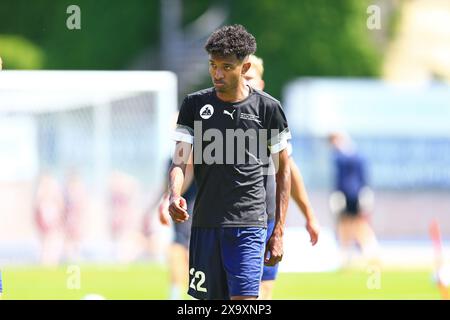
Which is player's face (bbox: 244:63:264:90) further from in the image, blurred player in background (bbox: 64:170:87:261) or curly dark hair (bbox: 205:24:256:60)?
blurred player in background (bbox: 64:170:87:261)

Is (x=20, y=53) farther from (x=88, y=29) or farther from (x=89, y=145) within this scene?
(x=89, y=145)

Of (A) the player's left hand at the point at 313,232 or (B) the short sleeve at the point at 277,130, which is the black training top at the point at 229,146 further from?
(A) the player's left hand at the point at 313,232

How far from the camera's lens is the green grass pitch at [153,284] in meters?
15.5

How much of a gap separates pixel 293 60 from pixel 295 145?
45.0 ft

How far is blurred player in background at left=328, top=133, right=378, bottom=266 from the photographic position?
2147cm

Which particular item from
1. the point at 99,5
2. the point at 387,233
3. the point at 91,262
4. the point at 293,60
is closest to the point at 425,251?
the point at 387,233

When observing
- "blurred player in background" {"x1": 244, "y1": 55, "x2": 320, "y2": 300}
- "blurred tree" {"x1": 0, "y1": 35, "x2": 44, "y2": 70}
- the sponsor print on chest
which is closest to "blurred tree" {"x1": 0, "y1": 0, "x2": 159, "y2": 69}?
"blurred tree" {"x1": 0, "y1": 35, "x2": 44, "y2": 70}

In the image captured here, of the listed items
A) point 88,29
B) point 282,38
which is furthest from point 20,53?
point 282,38

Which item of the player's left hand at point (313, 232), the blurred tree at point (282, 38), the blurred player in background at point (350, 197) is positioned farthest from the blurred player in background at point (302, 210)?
the blurred tree at point (282, 38)

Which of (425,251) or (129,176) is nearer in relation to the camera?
(129,176)

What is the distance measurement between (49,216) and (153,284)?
20.4 ft

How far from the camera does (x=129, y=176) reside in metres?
23.7

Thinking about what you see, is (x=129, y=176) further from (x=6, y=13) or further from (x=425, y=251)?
(x=6, y=13)

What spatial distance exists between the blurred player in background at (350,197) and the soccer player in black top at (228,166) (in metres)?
12.5
